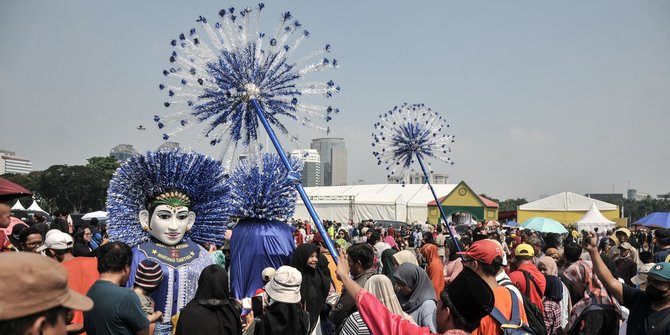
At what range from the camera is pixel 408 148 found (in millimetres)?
12133

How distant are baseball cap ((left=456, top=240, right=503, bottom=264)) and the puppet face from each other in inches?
144

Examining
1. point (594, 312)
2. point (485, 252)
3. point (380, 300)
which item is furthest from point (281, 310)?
point (594, 312)

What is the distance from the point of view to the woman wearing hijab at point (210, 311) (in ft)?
12.5

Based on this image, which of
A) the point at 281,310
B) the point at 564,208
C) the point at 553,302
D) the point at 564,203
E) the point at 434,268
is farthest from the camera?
the point at 564,203

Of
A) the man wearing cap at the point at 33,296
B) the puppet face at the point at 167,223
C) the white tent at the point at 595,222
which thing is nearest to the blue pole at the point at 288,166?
the puppet face at the point at 167,223

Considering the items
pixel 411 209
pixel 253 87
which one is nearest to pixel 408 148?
pixel 253 87

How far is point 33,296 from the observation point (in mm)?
1717

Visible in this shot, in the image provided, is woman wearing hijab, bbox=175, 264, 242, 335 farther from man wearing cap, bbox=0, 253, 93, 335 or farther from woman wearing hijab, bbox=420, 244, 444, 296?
woman wearing hijab, bbox=420, 244, 444, 296

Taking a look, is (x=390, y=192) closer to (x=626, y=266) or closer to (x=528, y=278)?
(x=626, y=266)

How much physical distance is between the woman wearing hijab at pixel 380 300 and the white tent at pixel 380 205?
112ft

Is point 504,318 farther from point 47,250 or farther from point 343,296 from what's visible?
point 47,250

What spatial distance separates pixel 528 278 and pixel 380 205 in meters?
35.1

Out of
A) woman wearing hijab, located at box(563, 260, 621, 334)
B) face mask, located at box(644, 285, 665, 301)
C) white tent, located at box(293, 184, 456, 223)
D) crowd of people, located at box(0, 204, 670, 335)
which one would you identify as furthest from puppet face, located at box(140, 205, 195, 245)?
white tent, located at box(293, 184, 456, 223)

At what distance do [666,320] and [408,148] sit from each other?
28.2ft
